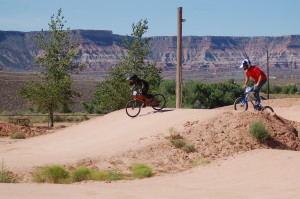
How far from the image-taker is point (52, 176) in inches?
580

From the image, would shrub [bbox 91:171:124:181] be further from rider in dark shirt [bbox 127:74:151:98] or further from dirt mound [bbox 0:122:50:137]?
dirt mound [bbox 0:122:50:137]

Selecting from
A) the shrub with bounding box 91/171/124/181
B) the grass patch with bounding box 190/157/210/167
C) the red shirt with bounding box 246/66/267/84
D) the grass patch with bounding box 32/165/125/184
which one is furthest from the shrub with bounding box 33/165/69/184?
the red shirt with bounding box 246/66/267/84

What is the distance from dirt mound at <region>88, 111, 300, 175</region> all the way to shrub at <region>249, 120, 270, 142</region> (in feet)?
0.56

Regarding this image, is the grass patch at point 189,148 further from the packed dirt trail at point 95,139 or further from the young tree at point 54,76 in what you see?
the young tree at point 54,76

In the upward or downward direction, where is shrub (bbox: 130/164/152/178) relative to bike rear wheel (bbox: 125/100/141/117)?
downward

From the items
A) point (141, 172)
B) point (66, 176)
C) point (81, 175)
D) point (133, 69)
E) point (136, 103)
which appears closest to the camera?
point (81, 175)

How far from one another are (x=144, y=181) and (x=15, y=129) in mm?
19679

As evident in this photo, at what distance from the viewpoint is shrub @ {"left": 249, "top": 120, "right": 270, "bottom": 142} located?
1817 cm

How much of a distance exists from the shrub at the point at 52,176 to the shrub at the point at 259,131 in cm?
680

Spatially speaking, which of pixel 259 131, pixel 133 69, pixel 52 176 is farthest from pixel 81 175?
pixel 133 69

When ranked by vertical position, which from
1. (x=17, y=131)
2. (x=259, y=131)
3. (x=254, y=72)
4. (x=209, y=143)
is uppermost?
(x=254, y=72)

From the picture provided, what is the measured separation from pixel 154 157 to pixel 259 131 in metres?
3.66

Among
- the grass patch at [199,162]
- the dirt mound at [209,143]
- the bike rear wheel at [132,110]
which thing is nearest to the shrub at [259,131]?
the dirt mound at [209,143]

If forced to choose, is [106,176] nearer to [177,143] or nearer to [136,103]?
[177,143]
